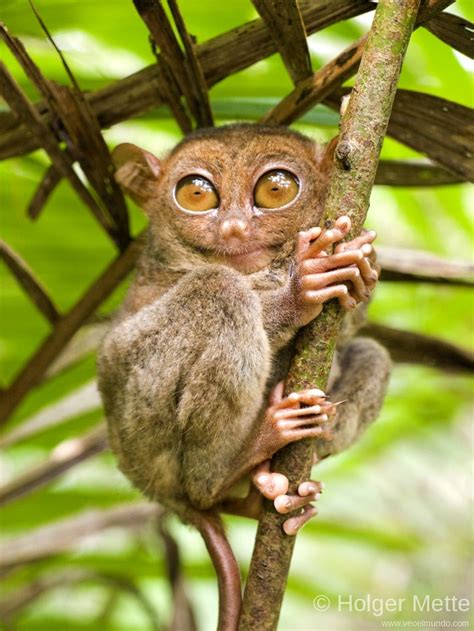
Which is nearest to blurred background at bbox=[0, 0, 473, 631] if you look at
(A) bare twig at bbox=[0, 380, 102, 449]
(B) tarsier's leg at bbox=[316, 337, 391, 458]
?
(A) bare twig at bbox=[0, 380, 102, 449]

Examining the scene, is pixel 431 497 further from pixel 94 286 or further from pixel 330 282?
pixel 330 282

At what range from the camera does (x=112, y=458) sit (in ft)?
16.6

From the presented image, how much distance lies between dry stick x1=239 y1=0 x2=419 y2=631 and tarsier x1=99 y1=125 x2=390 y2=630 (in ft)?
0.19

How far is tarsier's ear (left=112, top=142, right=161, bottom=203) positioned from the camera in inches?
141

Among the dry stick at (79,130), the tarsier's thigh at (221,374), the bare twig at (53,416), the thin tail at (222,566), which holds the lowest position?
the thin tail at (222,566)

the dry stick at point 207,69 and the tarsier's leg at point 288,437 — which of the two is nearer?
the tarsier's leg at point 288,437

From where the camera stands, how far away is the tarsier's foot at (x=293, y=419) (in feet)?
8.79

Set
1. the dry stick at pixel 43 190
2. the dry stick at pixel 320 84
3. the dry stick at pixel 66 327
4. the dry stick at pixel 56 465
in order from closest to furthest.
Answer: the dry stick at pixel 320 84 → the dry stick at pixel 43 190 → the dry stick at pixel 66 327 → the dry stick at pixel 56 465

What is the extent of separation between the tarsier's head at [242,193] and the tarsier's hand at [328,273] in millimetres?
450

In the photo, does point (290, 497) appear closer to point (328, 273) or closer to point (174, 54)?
point (328, 273)

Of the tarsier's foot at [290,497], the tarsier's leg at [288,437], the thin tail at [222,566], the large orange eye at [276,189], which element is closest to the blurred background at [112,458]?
the large orange eye at [276,189]

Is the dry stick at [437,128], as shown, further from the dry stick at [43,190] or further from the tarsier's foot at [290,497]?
the dry stick at [43,190]

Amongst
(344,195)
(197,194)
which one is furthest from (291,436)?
(197,194)

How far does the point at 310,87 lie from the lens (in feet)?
10.5
